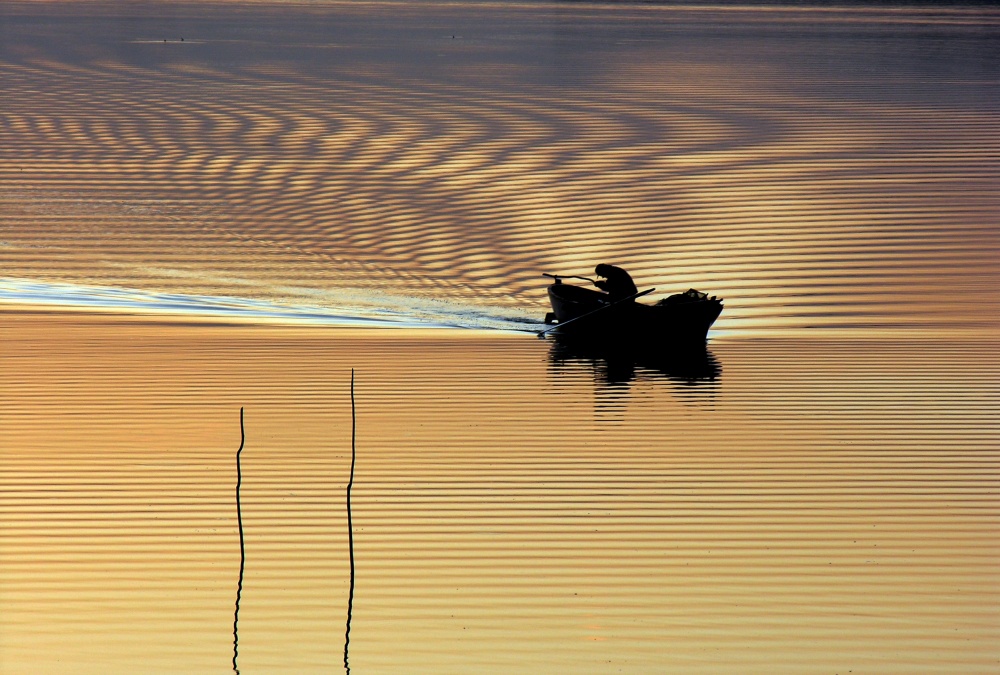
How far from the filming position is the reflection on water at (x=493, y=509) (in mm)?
9109

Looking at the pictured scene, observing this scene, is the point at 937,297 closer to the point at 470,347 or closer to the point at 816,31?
the point at 470,347

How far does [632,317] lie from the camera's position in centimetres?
1797

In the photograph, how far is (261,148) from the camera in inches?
1207

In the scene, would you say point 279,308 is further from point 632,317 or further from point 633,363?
point 633,363

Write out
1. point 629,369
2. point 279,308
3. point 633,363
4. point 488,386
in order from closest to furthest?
point 488,386
point 629,369
point 633,363
point 279,308

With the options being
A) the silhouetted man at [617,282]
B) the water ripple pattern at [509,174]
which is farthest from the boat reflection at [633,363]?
the water ripple pattern at [509,174]

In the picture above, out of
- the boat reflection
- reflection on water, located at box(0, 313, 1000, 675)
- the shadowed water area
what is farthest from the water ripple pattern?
reflection on water, located at box(0, 313, 1000, 675)

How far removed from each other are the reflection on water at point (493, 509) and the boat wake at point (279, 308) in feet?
4.28

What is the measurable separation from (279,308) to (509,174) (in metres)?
9.59


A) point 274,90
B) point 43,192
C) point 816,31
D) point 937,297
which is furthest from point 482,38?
point 937,297

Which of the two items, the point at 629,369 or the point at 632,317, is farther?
the point at 632,317

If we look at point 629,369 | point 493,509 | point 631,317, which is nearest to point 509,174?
point 631,317

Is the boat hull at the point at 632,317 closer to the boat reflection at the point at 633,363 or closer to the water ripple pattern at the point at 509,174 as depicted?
the boat reflection at the point at 633,363

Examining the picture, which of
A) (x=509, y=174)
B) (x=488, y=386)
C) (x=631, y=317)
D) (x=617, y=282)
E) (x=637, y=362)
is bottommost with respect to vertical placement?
(x=637, y=362)
